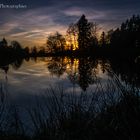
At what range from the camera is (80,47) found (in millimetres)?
74062

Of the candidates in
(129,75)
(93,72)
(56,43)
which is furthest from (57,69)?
(56,43)

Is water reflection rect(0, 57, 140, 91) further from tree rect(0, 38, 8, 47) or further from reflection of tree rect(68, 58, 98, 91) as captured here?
tree rect(0, 38, 8, 47)

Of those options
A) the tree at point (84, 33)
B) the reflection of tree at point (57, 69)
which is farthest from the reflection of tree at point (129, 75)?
the tree at point (84, 33)

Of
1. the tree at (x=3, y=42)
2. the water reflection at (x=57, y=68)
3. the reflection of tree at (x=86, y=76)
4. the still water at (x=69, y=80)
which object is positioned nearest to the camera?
the still water at (x=69, y=80)

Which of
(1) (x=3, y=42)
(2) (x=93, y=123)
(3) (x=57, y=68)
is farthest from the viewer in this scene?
(1) (x=3, y=42)

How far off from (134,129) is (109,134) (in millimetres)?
488

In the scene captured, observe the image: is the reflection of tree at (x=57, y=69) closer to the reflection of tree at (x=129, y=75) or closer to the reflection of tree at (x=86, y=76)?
the reflection of tree at (x=86, y=76)

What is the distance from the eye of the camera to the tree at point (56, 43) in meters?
88.9

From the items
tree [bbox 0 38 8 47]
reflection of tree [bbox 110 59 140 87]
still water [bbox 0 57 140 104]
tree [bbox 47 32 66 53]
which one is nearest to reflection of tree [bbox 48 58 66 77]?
still water [bbox 0 57 140 104]

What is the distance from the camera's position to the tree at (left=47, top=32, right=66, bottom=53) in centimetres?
8888

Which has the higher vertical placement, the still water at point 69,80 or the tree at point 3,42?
the tree at point 3,42

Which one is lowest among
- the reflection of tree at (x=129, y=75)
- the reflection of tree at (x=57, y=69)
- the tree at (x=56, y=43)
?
the reflection of tree at (x=57, y=69)

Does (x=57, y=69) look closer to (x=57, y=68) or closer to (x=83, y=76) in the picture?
(x=57, y=68)

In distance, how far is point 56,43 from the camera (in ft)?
305
